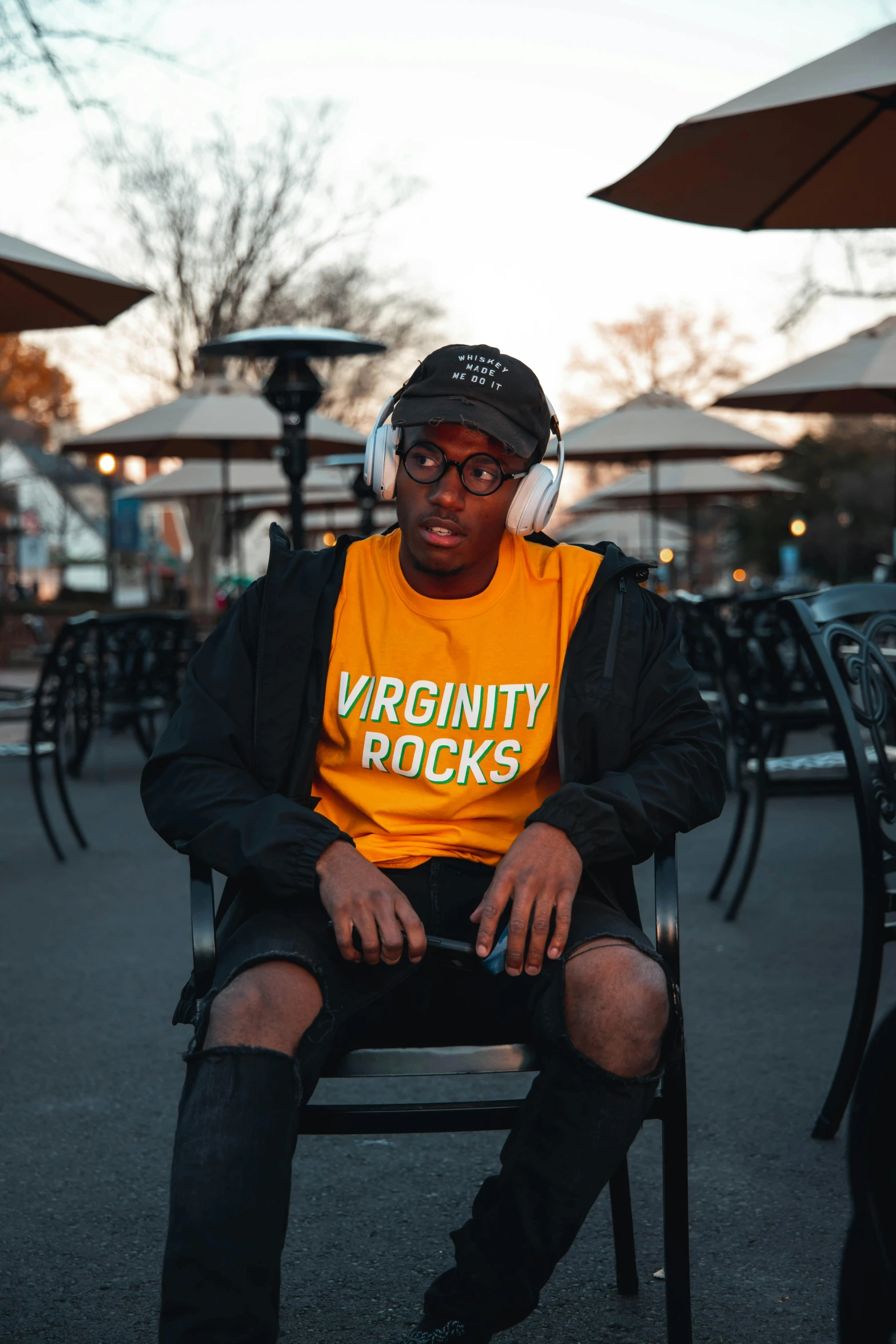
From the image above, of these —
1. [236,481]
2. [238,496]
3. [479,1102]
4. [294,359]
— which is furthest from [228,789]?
[238,496]

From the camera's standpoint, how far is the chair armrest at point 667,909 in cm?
208

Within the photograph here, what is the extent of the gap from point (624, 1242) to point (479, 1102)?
0.66m

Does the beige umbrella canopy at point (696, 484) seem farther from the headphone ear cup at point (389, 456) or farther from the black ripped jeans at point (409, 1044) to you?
the black ripped jeans at point (409, 1044)

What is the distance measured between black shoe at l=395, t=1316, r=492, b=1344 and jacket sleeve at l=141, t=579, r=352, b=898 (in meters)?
0.63

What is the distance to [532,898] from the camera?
2.00 meters

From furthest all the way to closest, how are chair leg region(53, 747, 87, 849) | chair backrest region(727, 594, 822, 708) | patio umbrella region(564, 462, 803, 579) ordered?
patio umbrella region(564, 462, 803, 579) < chair leg region(53, 747, 87, 849) < chair backrest region(727, 594, 822, 708)

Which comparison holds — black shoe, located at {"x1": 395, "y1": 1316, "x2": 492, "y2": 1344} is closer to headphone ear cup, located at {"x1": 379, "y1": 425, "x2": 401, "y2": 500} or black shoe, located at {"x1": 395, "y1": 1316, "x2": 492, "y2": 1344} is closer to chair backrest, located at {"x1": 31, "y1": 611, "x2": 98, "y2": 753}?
headphone ear cup, located at {"x1": 379, "y1": 425, "x2": 401, "y2": 500}

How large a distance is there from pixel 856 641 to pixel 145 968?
8.43ft

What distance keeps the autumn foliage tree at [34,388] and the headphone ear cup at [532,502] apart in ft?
97.3

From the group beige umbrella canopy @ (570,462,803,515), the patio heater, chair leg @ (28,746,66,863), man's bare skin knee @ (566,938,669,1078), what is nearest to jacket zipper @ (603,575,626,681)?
man's bare skin knee @ (566,938,669,1078)

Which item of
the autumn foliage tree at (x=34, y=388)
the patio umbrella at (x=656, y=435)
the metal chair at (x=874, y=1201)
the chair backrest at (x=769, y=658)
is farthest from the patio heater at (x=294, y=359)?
the autumn foliage tree at (x=34, y=388)

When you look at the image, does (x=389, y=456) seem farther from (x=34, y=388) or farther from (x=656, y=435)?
(x=34, y=388)

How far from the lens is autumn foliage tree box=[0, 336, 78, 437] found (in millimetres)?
31047

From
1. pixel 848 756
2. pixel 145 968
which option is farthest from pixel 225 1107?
pixel 145 968
